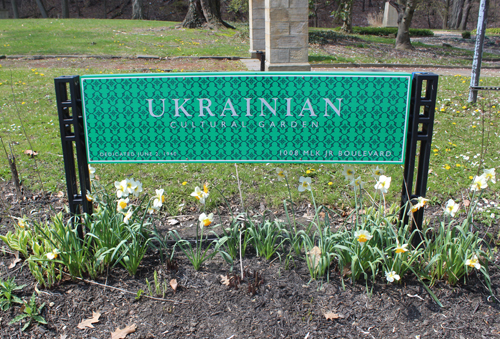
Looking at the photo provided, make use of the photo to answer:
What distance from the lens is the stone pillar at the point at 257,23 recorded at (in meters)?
13.0

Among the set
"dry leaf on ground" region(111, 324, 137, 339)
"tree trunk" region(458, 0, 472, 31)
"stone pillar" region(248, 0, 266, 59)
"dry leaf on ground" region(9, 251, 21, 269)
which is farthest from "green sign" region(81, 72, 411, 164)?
"tree trunk" region(458, 0, 472, 31)

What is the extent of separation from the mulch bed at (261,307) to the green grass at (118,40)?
11.5 m

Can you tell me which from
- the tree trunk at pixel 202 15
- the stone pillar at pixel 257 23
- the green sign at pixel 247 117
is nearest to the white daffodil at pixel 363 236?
the green sign at pixel 247 117

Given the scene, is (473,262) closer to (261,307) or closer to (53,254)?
(261,307)

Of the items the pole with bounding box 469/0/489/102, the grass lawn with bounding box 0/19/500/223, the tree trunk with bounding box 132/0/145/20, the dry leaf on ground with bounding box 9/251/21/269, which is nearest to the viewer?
the dry leaf on ground with bounding box 9/251/21/269

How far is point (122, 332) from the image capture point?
7.73 ft

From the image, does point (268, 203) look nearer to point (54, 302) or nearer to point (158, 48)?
point (54, 302)

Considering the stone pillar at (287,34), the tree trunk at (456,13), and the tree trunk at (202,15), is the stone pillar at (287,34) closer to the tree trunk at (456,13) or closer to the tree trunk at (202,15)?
the tree trunk at (202,15)

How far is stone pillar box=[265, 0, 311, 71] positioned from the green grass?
4.68 meters

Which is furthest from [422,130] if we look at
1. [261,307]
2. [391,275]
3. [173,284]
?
[173,284]

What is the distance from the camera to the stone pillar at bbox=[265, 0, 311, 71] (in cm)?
898

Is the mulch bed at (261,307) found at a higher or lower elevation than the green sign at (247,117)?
lower

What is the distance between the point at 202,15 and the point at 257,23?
8414 millimetres

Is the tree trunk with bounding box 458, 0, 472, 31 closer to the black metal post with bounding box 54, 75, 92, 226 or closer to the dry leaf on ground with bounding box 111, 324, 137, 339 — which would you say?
the black metal post with bounding box 54, 75, 92, 226
